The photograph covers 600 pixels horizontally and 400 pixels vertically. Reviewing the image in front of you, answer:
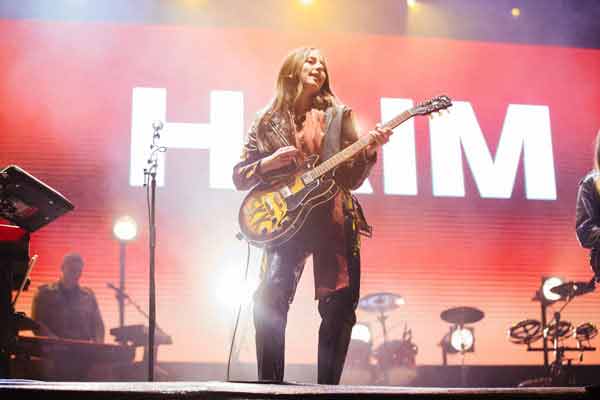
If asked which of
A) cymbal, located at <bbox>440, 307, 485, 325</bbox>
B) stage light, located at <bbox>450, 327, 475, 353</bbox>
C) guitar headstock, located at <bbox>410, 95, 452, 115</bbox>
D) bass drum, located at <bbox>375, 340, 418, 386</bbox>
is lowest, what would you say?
bass drum, located at <bbox>375, 340, 418, 386</bbox>

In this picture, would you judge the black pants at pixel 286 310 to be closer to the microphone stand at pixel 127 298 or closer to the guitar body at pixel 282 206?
the guitar body at pixel 282 206

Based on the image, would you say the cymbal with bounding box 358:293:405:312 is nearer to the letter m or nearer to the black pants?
the letter m

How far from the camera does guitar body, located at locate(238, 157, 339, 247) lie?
3385mm

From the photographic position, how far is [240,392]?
2.01m

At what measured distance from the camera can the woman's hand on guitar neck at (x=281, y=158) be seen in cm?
343

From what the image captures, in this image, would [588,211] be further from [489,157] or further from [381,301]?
[489,157]

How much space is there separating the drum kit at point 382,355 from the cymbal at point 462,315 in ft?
1.44

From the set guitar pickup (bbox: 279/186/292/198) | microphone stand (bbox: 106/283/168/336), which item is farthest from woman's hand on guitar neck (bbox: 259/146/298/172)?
microphone stand (bbox: 106/283/168/336)

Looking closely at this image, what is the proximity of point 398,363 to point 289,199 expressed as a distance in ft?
14.0

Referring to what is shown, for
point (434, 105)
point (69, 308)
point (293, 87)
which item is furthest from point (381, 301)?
point (293, 87)

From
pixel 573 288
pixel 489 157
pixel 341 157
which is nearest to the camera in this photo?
pixel 341 157

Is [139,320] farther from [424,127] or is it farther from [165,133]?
[424,127]

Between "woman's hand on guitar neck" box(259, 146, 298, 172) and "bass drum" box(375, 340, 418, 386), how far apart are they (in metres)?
4.33

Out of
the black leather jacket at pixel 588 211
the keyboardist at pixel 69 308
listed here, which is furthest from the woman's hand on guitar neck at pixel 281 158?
the keyboardist at pixel 69 308
